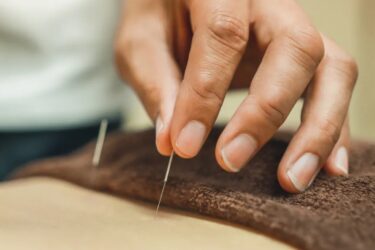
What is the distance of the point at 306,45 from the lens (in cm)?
60

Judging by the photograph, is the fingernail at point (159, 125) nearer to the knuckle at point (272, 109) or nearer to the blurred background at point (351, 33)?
the knuckle at point (272, 109)

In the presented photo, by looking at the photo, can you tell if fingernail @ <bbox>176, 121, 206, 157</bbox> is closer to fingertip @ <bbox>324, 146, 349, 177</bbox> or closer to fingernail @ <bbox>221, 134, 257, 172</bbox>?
fingernail @ <bbox>221, 134, 257, 172</bbox>

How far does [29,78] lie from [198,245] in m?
0.63

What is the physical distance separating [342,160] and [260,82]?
15 cm

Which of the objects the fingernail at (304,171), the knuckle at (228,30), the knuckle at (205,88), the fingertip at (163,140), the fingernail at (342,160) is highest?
the knuckle at (228,30)

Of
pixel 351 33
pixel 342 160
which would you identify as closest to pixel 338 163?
pixel 342 160

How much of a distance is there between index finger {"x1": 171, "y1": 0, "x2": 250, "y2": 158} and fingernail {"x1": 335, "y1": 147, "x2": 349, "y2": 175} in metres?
0.15

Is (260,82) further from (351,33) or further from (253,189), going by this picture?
(351,33)

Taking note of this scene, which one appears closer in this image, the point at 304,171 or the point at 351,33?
the point at 304,171

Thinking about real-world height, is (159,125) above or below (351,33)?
above

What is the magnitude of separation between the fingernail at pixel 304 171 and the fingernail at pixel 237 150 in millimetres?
47

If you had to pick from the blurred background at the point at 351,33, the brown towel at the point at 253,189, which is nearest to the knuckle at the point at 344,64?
the brown towel at the point at 253,189

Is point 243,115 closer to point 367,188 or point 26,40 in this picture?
point 367,188

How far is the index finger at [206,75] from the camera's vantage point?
23.2 inches
